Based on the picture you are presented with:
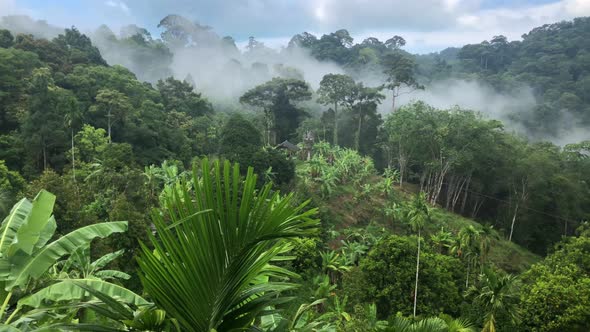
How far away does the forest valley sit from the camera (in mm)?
1790

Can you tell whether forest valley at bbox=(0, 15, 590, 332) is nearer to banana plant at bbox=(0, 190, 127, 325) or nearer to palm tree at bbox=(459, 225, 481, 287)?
banana plant at bbox=(0, 190, 127, 325)

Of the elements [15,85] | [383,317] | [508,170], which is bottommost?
[383,317]

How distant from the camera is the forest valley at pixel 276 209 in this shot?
1.79 m

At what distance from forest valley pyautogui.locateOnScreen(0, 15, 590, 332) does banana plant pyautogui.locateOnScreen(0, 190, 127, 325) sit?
0.04 feet

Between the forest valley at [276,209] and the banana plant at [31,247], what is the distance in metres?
0.01

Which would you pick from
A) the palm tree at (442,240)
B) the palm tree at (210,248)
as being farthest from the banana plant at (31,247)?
the palm tree at (442,240)

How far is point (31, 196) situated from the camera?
1366cm

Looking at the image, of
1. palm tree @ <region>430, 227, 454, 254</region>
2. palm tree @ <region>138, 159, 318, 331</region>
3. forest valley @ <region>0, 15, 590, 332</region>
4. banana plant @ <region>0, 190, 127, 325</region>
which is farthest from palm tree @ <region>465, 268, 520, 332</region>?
palm tree @ <region>138, 159, 318, 331</region>

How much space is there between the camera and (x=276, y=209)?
172 centimetres

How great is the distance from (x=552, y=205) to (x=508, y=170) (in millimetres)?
3992

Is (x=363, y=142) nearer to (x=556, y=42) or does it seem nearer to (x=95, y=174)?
(x=95, y=174)

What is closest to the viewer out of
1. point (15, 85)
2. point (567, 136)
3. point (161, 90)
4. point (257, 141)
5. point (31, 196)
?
point (31, 196)

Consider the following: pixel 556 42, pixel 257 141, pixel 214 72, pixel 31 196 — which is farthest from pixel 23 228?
pixel 556 42

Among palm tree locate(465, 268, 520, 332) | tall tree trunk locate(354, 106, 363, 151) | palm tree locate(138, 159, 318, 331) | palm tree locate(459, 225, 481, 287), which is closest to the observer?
palm tree locate(138, 159, 318, 331)
